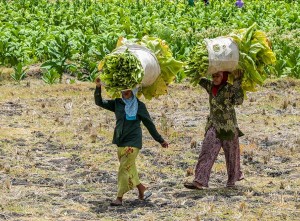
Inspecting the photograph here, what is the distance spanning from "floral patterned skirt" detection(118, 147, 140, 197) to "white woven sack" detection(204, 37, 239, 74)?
1.14m

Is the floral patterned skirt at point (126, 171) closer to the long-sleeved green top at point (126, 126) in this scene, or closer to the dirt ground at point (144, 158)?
the long-sleeved green top at point (126, 126)

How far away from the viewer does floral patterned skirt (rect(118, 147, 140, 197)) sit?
28.1 ft

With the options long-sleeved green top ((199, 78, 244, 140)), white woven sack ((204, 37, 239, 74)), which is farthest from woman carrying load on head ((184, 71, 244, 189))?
white woven sack ((204, 37, 239, 74))

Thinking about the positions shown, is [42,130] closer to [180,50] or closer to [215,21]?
[180,50]

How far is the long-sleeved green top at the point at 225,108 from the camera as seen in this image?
9188 mm

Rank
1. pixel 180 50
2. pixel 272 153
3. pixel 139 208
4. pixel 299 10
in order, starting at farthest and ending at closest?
1. pixel 299 10
2. pixel 180 50
3. pixel 272 153
4. pixel 139 208

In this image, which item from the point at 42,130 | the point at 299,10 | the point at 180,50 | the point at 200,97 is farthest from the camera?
the point at 299,10

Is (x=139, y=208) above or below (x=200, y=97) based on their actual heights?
below

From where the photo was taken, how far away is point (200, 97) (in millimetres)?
13930

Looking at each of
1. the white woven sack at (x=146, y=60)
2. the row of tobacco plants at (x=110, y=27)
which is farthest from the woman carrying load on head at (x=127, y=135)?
the row of tobacco plants at (x=110, y=27)

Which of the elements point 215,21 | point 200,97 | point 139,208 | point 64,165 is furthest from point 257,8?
point 139,208

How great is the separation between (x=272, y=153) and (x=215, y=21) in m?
11.4

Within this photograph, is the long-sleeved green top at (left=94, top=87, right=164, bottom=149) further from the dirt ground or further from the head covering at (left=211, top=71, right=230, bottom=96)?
the head covering at (left=211, top=71, right=230, bottom=96)

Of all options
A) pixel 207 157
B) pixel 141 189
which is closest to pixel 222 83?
pixel 207 157
